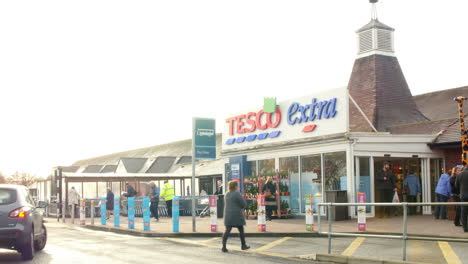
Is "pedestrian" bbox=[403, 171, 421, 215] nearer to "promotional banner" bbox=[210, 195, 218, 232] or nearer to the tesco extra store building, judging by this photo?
the tesco extra store building

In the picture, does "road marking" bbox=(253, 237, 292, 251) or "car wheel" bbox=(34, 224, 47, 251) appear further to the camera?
"road marking" bbox=(253, 237, 292, 251)

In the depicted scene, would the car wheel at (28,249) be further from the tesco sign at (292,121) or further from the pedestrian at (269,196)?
the tesco sign at (292,121)

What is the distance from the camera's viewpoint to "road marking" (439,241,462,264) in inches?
402

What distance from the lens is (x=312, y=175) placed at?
74.7 feet

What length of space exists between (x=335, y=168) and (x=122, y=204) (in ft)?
49.5

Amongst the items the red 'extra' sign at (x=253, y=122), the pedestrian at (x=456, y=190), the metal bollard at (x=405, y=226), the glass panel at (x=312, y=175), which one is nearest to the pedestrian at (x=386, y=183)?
the glass panel at (x=312, y=175)

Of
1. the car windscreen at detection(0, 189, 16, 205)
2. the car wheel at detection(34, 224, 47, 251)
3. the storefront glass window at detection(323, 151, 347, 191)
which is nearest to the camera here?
the car windscreen at detection(0, 189, 16, 205)

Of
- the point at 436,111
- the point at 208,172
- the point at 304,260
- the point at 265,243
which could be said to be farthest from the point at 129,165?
the point at 304,260

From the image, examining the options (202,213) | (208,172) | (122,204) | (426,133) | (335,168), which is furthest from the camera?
(208,172)

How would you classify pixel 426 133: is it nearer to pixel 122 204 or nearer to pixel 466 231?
pixel 466 231

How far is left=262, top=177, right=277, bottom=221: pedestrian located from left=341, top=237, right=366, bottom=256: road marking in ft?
34.0

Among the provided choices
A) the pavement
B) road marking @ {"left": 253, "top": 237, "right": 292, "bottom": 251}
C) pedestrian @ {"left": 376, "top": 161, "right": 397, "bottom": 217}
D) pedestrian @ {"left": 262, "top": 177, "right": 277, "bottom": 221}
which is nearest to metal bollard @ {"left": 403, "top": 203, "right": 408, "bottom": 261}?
the pavement

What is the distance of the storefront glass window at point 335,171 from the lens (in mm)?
21062

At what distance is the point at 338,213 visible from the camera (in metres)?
12.4
